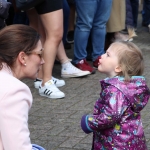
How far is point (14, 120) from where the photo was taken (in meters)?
2.47

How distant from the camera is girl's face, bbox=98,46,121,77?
3312 millimetres

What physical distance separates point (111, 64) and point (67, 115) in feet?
5.79

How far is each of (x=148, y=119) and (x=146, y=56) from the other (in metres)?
2.70

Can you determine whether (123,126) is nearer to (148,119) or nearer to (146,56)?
(148,119)

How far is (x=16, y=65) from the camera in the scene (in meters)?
2.72

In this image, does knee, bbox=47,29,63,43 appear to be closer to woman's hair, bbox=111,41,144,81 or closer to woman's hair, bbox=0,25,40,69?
woman's hair, bbox=111,41,144,81

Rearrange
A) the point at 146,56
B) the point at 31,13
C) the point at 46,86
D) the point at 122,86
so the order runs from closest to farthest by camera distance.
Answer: the point at 122,86 → the point at 46,86 → the point at 31,13 → the point at 146,56

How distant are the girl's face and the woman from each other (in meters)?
0.65

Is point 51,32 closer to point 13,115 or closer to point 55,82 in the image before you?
point 55,82

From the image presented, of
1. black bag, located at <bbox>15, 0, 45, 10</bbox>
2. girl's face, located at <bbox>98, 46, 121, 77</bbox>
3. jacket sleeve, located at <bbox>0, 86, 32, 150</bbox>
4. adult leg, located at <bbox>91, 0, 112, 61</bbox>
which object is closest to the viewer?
jacket sleeve, located at <bbox>0, 86, 32, 150</bbox>

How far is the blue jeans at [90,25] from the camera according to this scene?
245 inches

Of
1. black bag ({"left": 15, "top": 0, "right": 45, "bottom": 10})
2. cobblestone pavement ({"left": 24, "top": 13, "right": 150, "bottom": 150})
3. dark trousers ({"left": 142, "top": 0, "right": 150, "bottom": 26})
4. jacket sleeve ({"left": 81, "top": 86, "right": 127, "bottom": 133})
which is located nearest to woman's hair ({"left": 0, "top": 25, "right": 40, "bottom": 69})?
jacket sleeve ({"left": 81, "top": 86, "right": 127, "bottom": 133})

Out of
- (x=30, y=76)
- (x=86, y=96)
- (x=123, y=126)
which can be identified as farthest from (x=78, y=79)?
(x=30, y=76)

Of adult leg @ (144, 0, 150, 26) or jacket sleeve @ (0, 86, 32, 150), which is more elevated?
jacket sleeve @ (0, 86, 32, 150)
